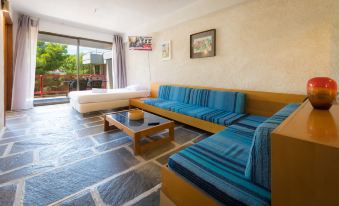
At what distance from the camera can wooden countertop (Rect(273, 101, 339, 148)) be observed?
0.56 m

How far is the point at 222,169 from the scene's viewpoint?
105cm

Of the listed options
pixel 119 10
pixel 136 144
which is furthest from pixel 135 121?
pixel 119 10

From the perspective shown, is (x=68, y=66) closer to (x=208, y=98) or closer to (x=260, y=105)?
(x=208, y=98)

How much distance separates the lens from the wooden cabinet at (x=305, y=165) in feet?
1.72

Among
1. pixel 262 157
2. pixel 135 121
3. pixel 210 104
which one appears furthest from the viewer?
pixel 210 104

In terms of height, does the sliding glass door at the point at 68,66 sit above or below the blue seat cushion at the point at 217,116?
above

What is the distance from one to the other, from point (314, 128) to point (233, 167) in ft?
1.80

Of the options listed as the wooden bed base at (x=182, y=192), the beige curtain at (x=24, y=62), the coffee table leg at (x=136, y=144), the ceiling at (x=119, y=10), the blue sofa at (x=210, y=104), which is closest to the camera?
the wooden bed base at (x=182, y=192)

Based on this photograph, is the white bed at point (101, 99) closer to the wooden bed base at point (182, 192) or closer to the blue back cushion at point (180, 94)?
the blue back cushion at point (180, 94)

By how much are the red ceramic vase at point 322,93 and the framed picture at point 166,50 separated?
3507 mm

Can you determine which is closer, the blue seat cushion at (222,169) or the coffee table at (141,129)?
the blue seat cushion at (222,169)

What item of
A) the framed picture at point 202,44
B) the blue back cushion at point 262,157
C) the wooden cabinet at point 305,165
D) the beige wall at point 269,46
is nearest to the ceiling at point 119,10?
the beige wall at point 269,46

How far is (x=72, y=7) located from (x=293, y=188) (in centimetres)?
481

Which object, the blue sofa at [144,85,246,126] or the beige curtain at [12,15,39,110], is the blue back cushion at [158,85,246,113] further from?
the beige curtain at [12,15,39,110]
